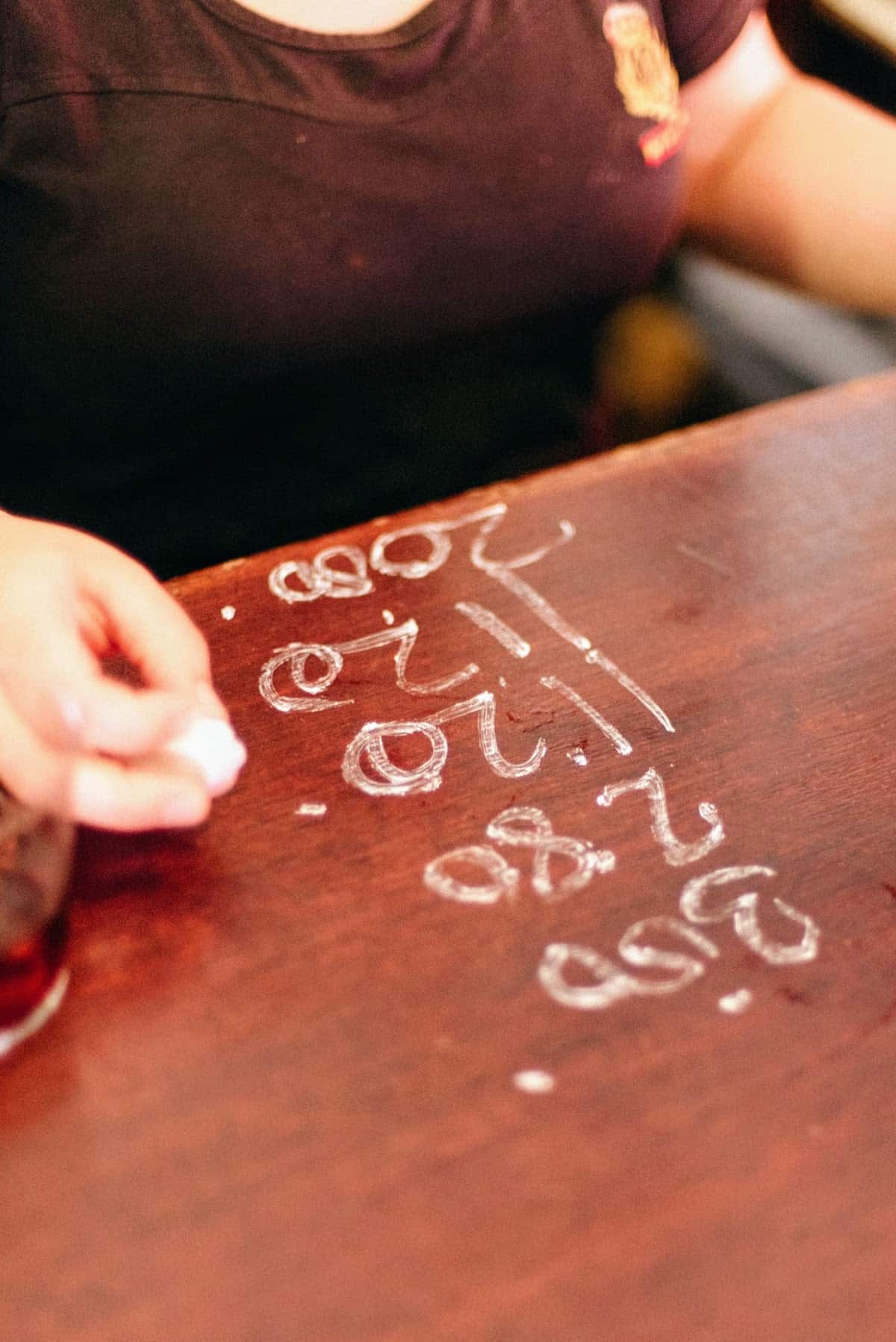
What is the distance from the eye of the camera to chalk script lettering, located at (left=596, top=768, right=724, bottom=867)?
19.3 inches

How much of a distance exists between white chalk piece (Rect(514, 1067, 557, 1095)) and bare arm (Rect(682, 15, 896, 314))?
2.72 feet

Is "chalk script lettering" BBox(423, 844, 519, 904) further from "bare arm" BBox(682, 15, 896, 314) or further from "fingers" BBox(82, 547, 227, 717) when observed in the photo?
"bare arm" BBox(682, 15, 896, 314)

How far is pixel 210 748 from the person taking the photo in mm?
475

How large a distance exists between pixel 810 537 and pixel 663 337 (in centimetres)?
72

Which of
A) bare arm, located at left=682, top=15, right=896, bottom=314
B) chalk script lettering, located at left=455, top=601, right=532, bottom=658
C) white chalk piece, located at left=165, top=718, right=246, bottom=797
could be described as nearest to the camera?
white chalk piece, located at left=165, top=718, right=246, bottom=797

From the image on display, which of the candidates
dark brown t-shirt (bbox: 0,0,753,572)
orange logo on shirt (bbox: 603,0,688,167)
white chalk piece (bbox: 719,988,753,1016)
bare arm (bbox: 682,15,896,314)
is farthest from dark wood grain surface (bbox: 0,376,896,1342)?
bare arm (bbox: 682,15,896,314)

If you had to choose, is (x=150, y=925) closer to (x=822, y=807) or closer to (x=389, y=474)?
(x=822, y=807)

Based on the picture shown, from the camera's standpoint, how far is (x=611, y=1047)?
0.42 metres

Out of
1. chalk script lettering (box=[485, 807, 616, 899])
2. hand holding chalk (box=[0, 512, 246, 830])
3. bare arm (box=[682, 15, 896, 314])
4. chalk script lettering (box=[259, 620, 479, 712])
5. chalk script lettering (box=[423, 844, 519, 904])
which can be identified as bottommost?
chalk script lettering (box=[259, 620, 479, 712])

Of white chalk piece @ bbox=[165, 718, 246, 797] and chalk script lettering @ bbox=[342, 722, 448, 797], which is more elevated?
white chalk piece @ bbox=[165, 718, 246, 797]

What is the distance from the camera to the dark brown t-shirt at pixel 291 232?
68 cm

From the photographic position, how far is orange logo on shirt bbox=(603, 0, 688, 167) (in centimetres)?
77

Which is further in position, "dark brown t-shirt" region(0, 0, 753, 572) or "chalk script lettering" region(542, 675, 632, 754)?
"dark brown t-shirt" region(0, 0, 753, 572)

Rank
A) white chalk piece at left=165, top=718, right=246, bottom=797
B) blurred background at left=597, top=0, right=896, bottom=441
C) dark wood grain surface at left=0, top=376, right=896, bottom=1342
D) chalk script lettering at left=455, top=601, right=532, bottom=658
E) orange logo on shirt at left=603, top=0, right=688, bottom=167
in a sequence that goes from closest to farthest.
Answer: dark wood grain surface at left=0, top=376, right=896, bottom=1342 → white chalk piece at left=165, top=718, right=246, bottom=797 → chalk script lettering at left=455, top=601, right=532, bottom=658 → orange logo on shirt at left=603, top=0, right=688, bottom=167 → blurred background at left=597, top=0, right=896, bottom=441
